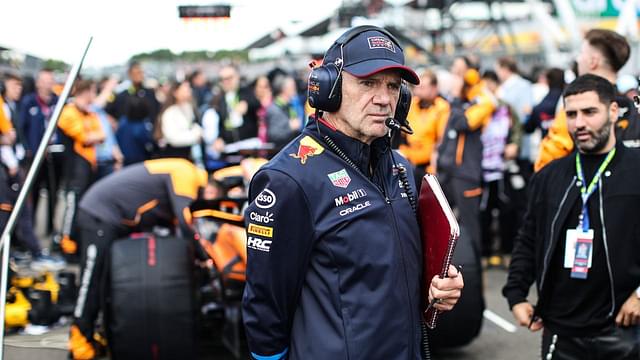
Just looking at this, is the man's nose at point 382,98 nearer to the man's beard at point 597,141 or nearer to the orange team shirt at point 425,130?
the man's beard at point 597,141

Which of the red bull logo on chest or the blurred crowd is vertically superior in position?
the red bull logo on chest

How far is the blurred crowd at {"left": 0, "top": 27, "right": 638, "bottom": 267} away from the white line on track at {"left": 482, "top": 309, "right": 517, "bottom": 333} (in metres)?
0.93

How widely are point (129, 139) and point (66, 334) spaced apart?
4.57 meters

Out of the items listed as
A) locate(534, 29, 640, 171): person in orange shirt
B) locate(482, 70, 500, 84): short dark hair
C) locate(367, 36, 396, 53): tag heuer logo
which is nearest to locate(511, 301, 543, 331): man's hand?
locate(534, 29, 640, 171): person in orange shirt

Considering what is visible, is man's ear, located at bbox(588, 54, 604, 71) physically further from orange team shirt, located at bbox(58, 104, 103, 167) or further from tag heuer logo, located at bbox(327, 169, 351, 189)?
orange team shirt, located at bbox(58, 104, 103, 167)

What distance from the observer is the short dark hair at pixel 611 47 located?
4.85 meters

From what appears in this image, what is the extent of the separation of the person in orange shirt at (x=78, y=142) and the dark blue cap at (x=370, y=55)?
748 centimetres

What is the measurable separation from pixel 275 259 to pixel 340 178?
327 mm

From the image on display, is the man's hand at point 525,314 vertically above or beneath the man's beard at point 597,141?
beneath

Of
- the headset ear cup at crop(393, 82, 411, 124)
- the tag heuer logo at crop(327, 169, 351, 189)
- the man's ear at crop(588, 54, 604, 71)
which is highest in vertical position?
the man's ear at crop(588, 54, 604, 71)

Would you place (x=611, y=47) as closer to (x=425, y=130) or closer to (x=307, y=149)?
(x=307, y=149)

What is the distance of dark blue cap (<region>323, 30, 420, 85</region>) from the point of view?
107 inches

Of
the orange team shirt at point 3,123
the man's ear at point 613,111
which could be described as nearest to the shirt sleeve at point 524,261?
the man's ear at point 613,111

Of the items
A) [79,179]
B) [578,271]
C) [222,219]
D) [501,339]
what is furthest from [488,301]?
[79,179]
